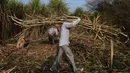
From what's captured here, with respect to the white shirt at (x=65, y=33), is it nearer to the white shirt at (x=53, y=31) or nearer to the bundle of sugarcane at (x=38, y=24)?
the white shirt at (x=53, y=31)

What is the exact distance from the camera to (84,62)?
38.8ft

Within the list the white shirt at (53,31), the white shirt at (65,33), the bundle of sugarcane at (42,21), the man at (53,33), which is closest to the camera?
the white shirt at (65,33)

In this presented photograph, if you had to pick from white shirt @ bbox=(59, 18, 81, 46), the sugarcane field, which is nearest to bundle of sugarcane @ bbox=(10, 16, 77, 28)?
the sugarcane field

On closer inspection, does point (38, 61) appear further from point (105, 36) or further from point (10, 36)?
point (10, 36)

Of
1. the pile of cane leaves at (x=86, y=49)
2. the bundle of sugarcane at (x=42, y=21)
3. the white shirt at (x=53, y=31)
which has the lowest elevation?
the pile of cane leaves at (x=86, y=49)

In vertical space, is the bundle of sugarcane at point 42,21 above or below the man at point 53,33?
above

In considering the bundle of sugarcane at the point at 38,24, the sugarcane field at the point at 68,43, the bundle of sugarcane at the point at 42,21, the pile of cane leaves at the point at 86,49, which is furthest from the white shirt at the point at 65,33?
the bundle of sugarcane at the point at 42,21

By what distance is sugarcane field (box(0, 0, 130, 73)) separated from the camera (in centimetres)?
1108

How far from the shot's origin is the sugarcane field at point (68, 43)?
1108 centimetres

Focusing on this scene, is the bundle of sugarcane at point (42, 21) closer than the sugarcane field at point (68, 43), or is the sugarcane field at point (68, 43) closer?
the sugarcane field at point (68, 43)

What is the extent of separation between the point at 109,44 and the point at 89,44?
74 cm

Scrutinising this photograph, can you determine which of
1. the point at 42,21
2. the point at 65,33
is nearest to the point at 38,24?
the point at 42,21

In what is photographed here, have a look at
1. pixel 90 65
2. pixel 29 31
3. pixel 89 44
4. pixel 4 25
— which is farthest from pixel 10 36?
pixel 90 65

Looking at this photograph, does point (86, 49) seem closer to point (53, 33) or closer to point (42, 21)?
point (53, 33)
